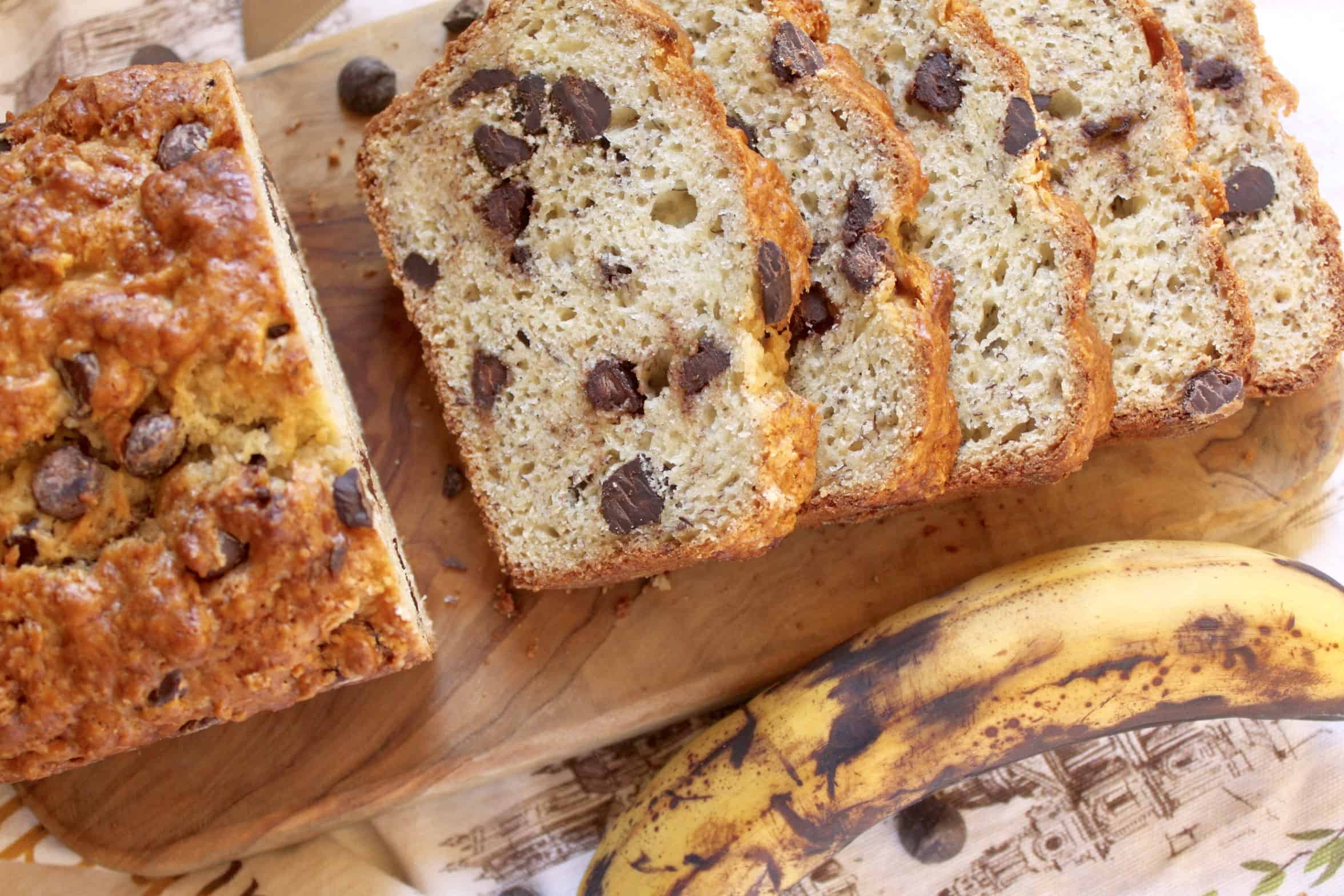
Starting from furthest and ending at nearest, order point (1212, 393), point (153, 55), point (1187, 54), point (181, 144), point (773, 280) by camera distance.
Answer: point (153, 55) → point (1187, 54) → point (1212, 393) → point (773, 280) → point (181, 144)

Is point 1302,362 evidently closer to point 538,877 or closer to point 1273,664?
point 1273,664

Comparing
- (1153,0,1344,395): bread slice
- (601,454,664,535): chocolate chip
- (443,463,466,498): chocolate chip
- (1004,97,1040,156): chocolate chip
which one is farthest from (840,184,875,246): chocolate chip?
(443,463,466,498): chocolate chip

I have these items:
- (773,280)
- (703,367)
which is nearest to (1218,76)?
(773,280)

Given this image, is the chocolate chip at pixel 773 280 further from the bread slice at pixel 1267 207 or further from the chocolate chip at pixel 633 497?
the bread slice at pixel 1267 207

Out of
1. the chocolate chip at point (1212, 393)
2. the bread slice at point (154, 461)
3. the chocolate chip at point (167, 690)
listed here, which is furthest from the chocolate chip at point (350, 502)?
the chocolate chip at point (1212, 393)

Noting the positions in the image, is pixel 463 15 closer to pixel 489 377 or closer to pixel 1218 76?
pixel 489 377

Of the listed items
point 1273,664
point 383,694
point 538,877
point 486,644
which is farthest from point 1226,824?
point 383,694

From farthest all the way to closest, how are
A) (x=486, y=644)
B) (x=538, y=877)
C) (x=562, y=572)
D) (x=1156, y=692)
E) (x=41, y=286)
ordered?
1. (x=538, y=877)
2. (x=486, y=644)
3. (x=562, y=572)
4. (x=1156, y=692)
5. (x=41, y=286)
